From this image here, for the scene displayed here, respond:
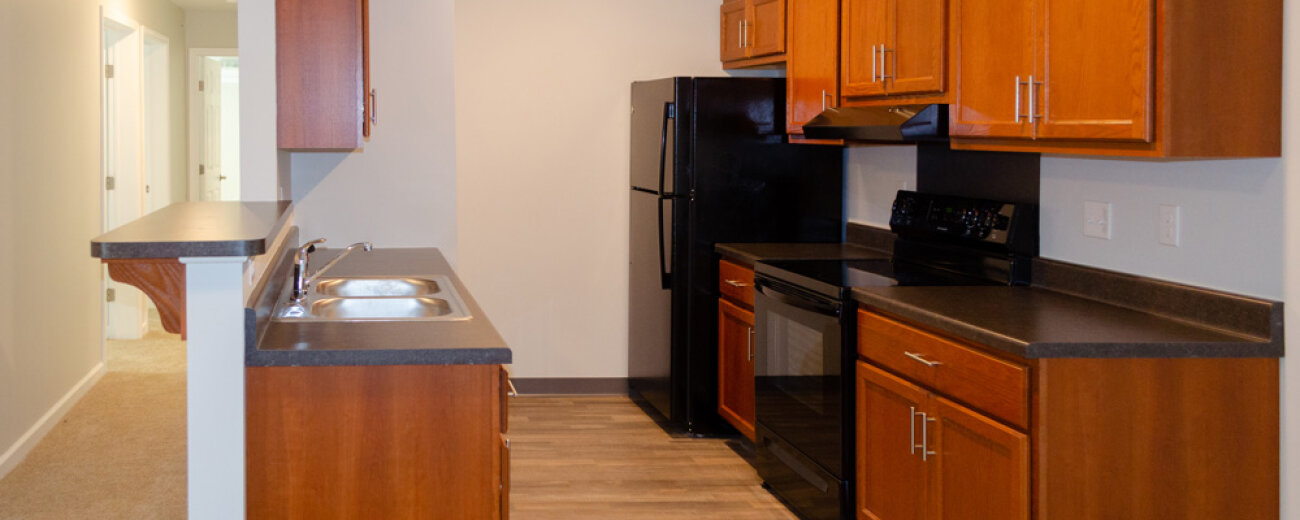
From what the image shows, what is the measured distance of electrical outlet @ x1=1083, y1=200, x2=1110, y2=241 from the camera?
3.25 m

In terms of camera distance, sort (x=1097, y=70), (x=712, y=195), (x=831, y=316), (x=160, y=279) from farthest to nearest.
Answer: (x=712, y=195) < (x=831, y=316) < (x=1097, y=70) < (x=160, y=279)

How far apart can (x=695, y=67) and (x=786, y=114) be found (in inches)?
42.3

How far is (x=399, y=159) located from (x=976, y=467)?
2.64 m

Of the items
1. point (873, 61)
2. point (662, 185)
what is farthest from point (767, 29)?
point (873, 61)

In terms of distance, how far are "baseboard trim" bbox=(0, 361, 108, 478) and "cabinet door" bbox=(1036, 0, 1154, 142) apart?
12.8 feet

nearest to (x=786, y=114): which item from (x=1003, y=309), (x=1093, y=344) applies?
(x=1003, y=309)

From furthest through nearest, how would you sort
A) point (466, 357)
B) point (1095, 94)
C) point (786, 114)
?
1. point (786, 114)
2. point (1095, 94)
3. point (466, 357)

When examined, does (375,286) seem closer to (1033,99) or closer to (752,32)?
(1033,99)

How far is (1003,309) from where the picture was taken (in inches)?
121

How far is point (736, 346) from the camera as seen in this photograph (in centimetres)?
491

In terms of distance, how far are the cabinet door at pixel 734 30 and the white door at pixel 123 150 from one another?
361 centimetres

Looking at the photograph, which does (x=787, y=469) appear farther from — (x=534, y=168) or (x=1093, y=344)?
(x=534, y=168)

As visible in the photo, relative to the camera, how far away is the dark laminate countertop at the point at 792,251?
4.47 meters

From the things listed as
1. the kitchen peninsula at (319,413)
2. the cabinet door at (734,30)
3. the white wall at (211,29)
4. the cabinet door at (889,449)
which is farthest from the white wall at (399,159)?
the white wall at (211,29)
